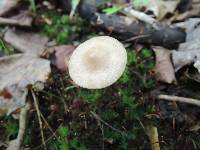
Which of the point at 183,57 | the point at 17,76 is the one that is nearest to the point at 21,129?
the point at 17,76

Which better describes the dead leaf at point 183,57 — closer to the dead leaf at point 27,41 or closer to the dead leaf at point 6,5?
the dead leaf at point 27,41

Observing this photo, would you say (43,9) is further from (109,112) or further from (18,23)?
(109,112)

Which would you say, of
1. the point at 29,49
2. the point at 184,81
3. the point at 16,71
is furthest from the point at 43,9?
the point at 184,81

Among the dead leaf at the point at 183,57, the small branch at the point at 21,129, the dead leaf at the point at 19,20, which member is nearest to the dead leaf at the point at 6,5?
the dead leaf at the point at 19,20

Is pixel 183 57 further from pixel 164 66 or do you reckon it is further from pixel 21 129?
pixel 21 129

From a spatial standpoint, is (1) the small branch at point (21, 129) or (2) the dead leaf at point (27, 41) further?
(2) the dead leaf at point (27, 41)
